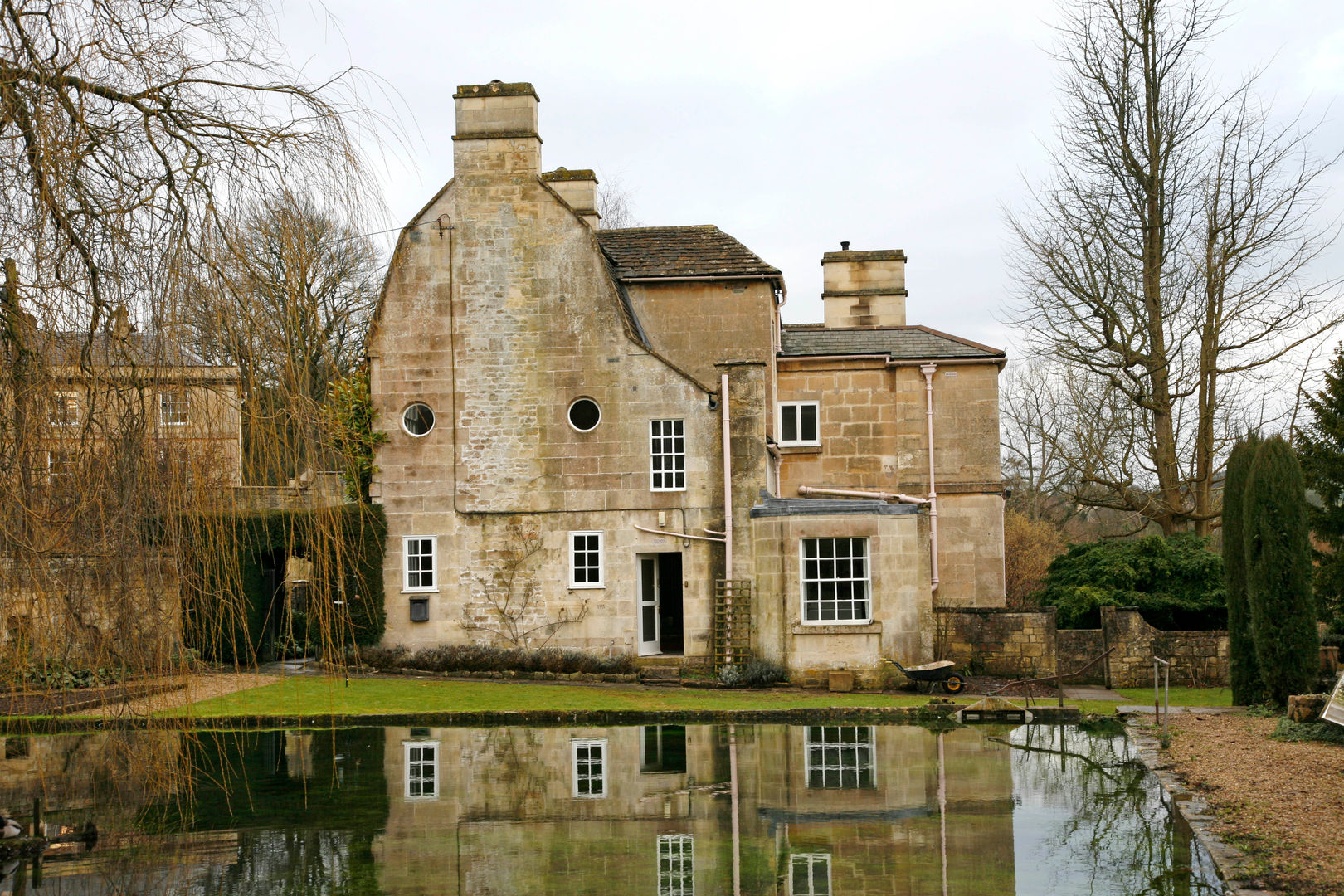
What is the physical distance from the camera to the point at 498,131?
23.1 metres

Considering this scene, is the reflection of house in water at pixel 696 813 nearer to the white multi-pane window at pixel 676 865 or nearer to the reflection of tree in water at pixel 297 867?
the white multi-pane window at pixel 676 865

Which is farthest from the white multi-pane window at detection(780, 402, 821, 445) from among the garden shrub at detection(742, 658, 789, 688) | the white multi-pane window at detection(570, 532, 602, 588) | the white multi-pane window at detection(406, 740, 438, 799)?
the white multi-pane window at detection(406, 740, 438, 799)

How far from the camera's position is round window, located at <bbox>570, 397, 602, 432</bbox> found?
75.5 ft

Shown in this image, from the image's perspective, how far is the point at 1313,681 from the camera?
1647 cm

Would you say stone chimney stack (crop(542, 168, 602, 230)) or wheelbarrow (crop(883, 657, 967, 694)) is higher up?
stone chimney stack (crop(542, 168, 602, 230))

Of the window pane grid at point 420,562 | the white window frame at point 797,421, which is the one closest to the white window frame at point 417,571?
the window pane grid at point 420,562

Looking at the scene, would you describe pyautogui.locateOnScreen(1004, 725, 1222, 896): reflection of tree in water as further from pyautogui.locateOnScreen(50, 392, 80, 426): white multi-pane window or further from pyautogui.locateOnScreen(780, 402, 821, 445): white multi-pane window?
pyautogui.locateOnScreen(780, 402, 821, 445): white multi-pane window

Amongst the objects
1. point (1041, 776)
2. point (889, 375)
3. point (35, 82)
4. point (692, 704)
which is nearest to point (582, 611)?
point (692, 704)

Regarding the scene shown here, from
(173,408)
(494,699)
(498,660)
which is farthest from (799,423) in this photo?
(173,408)

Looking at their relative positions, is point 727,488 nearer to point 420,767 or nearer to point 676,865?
point 420,767

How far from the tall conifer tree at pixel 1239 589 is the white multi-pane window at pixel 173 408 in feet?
49.5

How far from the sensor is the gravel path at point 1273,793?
8.09m

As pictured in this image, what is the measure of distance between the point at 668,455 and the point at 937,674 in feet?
21.1

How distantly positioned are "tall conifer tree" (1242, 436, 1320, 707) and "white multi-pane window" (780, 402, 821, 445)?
33.0 feet
